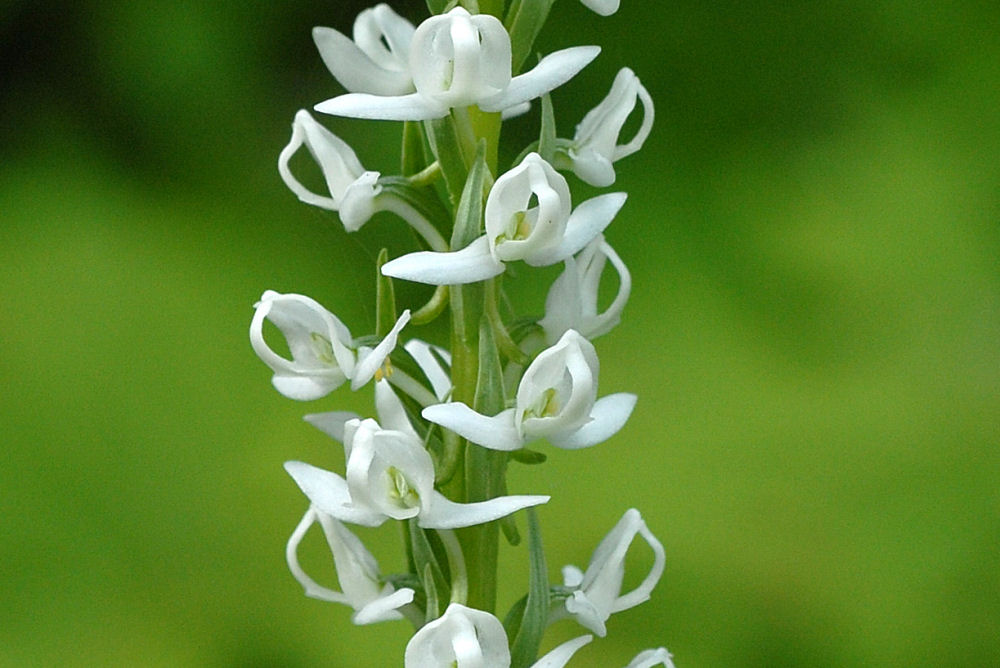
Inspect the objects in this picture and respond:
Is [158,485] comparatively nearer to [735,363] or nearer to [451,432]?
[735,363]

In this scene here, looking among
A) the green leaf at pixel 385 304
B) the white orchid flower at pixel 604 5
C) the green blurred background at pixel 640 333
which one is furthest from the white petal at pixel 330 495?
the green blurred background at pixel 640 333

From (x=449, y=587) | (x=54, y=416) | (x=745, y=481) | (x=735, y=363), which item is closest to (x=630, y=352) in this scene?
(x=735, y=363)

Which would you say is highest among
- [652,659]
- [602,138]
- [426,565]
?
[602,138]

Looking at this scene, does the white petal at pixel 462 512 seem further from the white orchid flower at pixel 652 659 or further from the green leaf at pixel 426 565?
the white orchid flower at pixel 652 659

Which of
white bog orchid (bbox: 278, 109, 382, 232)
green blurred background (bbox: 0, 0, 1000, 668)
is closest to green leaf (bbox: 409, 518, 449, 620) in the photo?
white bog orchid (bbox: 278, 109, 382, 232)

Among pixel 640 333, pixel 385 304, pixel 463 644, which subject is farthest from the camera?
pixel 640 333

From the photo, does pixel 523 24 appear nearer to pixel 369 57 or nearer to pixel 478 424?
pixel 369 57

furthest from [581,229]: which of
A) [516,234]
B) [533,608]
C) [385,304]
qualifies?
[533,608]
